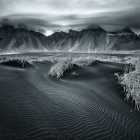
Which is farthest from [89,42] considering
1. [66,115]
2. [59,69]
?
[66,115]

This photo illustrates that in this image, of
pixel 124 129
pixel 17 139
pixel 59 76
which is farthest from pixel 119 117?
pixel 59 76

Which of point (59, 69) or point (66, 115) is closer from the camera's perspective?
point (66, 115)

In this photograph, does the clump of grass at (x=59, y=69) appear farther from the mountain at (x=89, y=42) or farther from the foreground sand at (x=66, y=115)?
the mountain at (x=89, y=42)

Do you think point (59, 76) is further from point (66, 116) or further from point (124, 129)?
point (124, 129)

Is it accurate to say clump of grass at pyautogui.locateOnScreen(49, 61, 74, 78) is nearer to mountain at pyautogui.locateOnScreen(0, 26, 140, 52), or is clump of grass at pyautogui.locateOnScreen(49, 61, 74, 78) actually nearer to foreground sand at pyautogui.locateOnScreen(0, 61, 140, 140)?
foreground sand at pyautogui.locateOnScreen(0, 61, 140, 140)

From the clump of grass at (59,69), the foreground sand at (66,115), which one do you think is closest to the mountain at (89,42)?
the clump of grass at (59,69)

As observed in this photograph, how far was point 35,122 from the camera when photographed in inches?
100

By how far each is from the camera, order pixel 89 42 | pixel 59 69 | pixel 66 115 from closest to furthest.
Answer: pixel 66 115 → pixel 59 69 → pixel 89 42

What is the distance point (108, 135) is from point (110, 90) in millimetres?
2403

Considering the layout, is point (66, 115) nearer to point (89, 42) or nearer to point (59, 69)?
point (59, 69)

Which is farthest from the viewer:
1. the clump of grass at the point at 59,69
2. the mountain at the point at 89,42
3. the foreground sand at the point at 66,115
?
the mountain at the point at 89,42

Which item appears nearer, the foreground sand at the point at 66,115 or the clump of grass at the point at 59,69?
the foreground sand at the point at 66,115

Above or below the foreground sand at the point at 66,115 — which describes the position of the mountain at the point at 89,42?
above

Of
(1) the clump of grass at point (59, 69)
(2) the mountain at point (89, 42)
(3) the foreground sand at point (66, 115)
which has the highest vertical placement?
(2) the mountain at point (89, 42)
